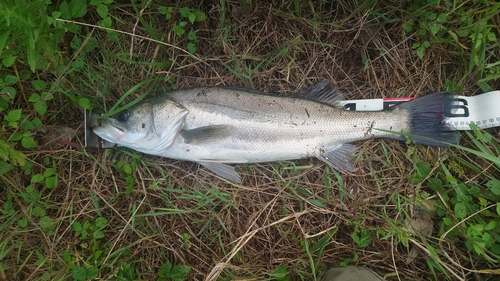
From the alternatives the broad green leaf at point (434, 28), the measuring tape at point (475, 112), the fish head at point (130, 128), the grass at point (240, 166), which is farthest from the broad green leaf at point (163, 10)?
the measuring tape at point (475, 112)

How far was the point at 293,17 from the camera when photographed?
322cm

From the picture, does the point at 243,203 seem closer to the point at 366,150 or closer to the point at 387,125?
the point at 366,150

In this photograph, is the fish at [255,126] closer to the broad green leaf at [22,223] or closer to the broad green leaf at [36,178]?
the broad green leaf at [36,178]

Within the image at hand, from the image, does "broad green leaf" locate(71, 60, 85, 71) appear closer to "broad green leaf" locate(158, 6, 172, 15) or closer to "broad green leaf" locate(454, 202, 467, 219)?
"broad green leaf" locate(158, 6, 172, 15)

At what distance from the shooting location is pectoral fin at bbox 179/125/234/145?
295 cm

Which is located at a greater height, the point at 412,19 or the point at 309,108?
the point at 412,19

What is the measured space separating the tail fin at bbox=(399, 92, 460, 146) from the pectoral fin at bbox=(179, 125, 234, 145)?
1488mm

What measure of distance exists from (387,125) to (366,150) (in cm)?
28

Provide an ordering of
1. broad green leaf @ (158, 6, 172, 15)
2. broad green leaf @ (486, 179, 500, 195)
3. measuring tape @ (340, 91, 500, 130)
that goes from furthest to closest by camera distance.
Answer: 1. broad green leaf @ (158, 6, 172, 15)
2. measuring tape @ (340, 91, 500, 130)
3. broad green leaf @ (486, 179, 500, 195)

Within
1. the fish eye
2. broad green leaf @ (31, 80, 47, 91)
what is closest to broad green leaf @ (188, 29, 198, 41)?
the fish eye

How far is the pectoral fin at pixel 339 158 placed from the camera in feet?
10.1

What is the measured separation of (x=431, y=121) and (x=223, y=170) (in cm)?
180

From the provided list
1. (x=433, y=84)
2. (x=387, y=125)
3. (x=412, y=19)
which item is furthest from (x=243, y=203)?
(x=412, y=19)

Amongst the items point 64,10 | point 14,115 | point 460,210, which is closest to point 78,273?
point 14,115
